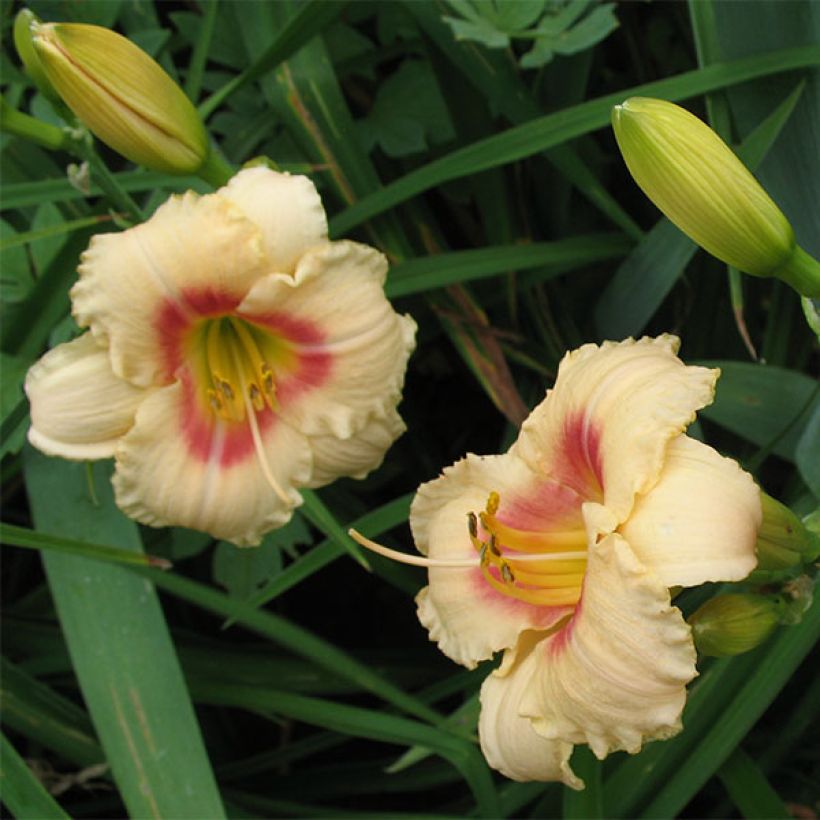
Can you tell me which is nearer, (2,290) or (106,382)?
(106,382)

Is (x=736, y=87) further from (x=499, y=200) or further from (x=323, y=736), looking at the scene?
(x=323, y=736)

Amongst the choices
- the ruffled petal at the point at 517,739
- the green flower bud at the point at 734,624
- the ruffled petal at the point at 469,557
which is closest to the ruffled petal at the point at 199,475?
the ruffled petal at the point at 469,557

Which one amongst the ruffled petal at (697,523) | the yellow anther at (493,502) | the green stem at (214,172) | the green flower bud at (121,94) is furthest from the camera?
the green stem at (214,172)

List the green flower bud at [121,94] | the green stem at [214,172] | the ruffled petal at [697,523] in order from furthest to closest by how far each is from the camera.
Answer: the green stem at [214,172], the green flower bud at [121,94], the ruffled petal at [697,523]

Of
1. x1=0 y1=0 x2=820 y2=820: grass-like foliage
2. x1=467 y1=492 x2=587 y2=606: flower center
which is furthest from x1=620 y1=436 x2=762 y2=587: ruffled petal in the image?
x1=0 y1=0 x2=820 y2=820: grass-like foliage

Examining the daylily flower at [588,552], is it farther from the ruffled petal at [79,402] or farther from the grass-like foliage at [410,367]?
the ruffled petal at [79,402]

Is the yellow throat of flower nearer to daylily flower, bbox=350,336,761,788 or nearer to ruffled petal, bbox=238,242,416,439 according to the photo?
daylily flower, bbox=350,336,761,788

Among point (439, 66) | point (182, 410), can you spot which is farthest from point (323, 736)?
point (439, 66)
